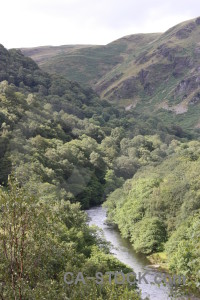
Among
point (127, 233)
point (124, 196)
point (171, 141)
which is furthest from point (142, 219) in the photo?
point (171, 141)

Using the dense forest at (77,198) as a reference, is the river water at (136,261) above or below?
below

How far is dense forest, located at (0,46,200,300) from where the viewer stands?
17.5 meters

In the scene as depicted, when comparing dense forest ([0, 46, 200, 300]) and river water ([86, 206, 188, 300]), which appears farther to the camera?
river water ([86, 206, 188, 300])

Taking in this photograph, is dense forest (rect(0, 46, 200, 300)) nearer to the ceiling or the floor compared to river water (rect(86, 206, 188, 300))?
nearer to the ceiling

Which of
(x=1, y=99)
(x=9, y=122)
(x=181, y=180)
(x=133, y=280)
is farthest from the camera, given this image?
(x=1, y=99)

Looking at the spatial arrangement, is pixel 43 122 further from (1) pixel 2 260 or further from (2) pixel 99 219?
(1) pixel 2 260

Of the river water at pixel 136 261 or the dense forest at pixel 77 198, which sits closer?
the dense forest at pixel 77 198

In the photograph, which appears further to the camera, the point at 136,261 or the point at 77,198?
the point at 77,198

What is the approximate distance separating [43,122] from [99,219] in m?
60.8

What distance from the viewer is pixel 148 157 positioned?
14325cm

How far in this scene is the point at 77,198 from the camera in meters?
106

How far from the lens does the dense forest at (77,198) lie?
17.5 m

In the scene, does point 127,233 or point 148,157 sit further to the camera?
point 148,157

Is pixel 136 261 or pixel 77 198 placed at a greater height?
pixel 77 198
